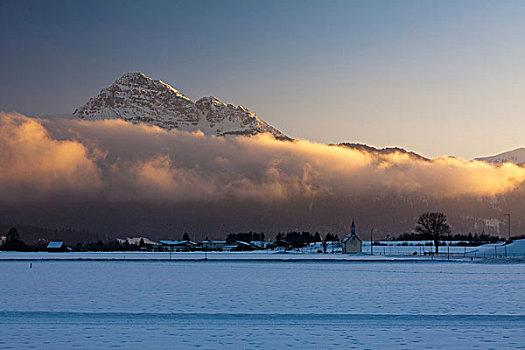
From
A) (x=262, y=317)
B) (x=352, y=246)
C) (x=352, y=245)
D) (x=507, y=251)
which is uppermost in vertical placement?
(x=352, y=245)

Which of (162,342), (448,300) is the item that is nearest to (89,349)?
(162,342)

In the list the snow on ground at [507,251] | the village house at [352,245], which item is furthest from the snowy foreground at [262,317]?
the village house at [352,245]

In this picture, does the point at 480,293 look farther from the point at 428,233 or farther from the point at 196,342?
the point at 428,233

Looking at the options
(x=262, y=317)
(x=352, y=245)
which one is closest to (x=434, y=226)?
(x=352, y=245)

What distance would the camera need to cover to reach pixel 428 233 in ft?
528

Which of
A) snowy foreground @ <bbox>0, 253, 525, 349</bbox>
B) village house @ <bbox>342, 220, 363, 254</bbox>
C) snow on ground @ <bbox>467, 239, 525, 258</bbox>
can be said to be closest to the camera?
snowy foreground @ <bbox>0, 253, 525, 349</bbox>

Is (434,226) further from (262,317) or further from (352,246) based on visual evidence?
(262,317)

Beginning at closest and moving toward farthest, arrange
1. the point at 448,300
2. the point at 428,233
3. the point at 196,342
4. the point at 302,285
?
the point at 196,342, the point at 448,300, the point at 302,285, the point at 428,233

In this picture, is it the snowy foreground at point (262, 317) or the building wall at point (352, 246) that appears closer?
the snowy foreground at point (262, 317)

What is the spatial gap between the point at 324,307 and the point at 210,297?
6601 millimetres

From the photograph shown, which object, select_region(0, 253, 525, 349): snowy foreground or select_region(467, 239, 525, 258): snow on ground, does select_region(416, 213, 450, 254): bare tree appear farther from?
select_region(0, 253, 525, 349): snowy foreground

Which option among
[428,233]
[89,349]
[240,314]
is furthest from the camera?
[428,233]

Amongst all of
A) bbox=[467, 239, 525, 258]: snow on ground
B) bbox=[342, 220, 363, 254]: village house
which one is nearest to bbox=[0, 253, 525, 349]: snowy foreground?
bbox=[467, 239, 525, 258]: snow on ground

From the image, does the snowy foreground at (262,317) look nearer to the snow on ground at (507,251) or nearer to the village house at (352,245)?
the snow on ground at (507,251)
